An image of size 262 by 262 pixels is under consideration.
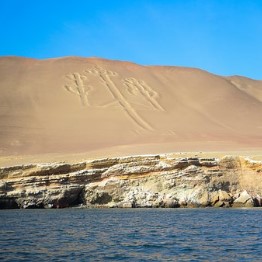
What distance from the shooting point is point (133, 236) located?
17.7 meters

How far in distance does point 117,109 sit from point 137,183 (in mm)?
40401

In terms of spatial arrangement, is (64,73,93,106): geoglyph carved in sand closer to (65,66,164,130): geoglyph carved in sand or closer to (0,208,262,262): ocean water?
(65,66,164,130): geoglyph carved in sand

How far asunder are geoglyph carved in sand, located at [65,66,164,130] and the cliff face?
33.8 m

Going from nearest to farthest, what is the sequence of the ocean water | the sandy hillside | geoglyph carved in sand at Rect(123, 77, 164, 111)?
the ocean water
the sandy hillside
geoglyph carved in sand at Rect(123, 77, 164, 111)

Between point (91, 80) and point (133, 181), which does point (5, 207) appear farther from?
point (91, 80)

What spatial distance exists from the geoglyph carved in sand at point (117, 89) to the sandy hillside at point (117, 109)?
0.42 ft

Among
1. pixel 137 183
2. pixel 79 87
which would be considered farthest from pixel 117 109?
pixel 137 183

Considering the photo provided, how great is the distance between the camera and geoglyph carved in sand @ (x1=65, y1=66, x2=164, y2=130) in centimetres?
6969

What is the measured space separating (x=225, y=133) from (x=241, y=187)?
32.6 metres

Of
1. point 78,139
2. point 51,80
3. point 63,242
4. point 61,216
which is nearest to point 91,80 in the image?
point 51,80

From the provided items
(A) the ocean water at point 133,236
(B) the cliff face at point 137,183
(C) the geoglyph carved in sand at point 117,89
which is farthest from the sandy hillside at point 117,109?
(A) the ocean water at point 133,236

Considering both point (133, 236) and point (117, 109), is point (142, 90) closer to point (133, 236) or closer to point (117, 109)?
point (117, 109)

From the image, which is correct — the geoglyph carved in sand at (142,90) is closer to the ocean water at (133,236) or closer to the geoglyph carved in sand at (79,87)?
the geoglyph carved in sand at (79,87)

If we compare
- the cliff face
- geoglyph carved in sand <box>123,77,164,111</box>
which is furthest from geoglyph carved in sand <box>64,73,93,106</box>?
the cliff face
